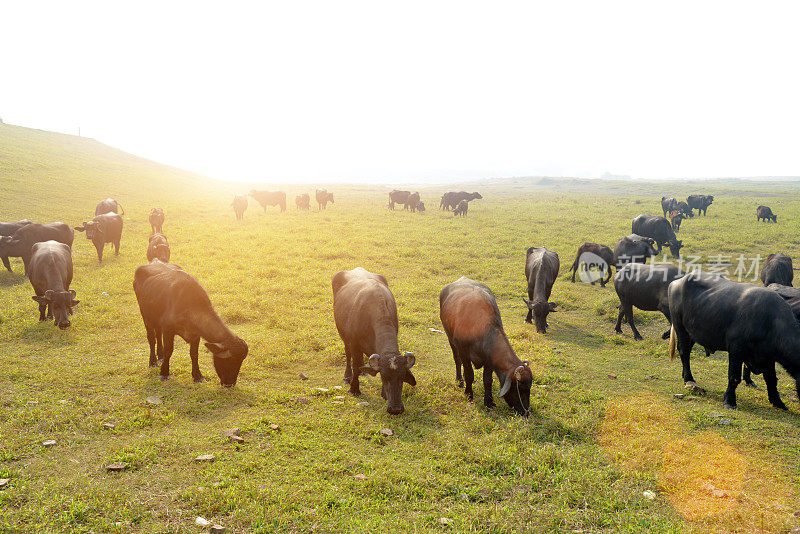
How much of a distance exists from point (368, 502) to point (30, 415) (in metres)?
6.36

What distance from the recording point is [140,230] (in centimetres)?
2777

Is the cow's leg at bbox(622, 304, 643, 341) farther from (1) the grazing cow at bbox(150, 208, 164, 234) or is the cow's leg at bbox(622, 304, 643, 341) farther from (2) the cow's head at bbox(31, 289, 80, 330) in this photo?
(1) the grazing cow at bbox(150, 208, 164, 234)

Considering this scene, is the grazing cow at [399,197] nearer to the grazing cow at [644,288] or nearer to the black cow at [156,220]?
the black cow at [156,220]

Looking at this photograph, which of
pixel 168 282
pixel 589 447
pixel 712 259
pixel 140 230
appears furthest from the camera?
pixel 140 230

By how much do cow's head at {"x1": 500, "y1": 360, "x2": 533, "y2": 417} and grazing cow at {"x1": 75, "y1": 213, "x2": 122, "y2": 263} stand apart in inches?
768

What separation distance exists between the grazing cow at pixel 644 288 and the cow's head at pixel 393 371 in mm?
9178

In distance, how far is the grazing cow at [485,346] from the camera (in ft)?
28.3

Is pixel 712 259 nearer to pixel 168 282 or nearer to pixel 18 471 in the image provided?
pixel 168 282

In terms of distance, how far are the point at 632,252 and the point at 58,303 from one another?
2179cm

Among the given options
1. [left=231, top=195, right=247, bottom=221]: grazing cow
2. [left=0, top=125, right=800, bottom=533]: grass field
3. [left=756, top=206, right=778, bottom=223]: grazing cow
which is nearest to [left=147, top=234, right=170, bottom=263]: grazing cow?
[left=0, top=125, right=800, bottom=533]: grass field

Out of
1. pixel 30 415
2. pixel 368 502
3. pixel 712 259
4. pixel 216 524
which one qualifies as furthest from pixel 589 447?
pixel 712 259

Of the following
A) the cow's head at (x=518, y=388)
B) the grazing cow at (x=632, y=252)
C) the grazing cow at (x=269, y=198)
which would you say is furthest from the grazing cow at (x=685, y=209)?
the cow's head at (x=518, y=388)

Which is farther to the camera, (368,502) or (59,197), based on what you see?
(59,197)

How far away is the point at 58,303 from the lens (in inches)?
496
